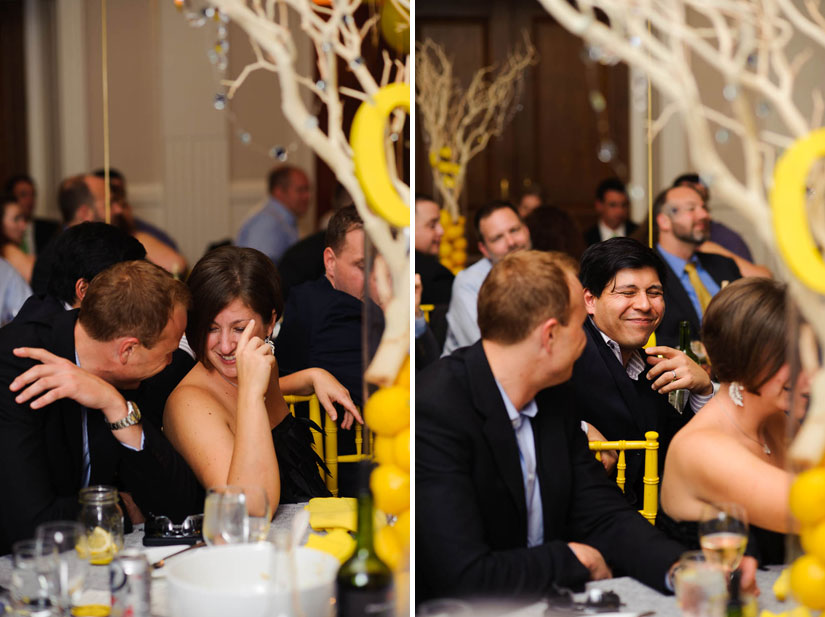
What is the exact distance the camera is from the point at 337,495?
245 centimetres

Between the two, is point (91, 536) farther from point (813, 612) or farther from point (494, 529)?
point (813, 612)

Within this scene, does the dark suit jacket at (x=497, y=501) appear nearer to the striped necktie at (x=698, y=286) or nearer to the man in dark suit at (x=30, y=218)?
the striped necktie at (x=698, y=286)

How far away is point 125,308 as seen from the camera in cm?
205

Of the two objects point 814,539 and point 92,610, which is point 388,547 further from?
point 814,539

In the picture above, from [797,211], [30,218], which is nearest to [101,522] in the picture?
[797,211]

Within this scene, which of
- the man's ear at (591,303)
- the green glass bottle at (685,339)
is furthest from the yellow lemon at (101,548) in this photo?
the green glass bottle at (685,339)

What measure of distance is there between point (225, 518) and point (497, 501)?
0.44 m

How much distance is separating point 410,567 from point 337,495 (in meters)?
1.01

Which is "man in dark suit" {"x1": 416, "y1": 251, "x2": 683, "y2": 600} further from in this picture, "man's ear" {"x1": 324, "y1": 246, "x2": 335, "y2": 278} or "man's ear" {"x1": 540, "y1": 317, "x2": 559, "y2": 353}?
"man's ear" {"x1": 324, "y1": 246, "x2": 335, "y2": 278}

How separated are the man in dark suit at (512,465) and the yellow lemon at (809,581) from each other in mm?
260

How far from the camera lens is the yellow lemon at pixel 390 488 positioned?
4.86ft

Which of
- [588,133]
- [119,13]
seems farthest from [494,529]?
[119,13]

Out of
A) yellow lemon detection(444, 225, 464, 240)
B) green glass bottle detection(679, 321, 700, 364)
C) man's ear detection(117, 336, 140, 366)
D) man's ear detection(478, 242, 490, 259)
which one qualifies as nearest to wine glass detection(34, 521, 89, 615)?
man's ear detection(117, 336, 140, 366)

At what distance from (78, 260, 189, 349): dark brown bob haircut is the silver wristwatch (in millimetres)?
127
